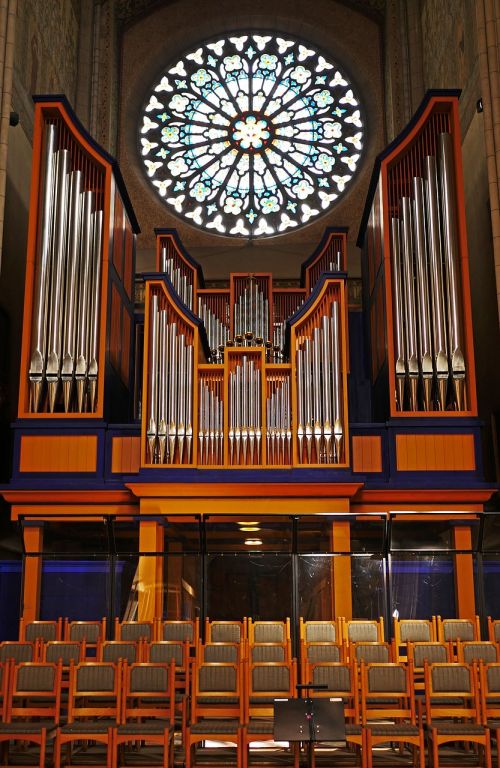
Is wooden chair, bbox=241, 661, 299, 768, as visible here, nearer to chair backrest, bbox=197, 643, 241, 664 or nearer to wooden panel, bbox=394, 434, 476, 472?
chair backrest, bbox=197, 643, 241, 664

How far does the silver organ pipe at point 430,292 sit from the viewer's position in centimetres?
1120

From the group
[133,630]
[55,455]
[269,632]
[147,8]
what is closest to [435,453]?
[269,632]

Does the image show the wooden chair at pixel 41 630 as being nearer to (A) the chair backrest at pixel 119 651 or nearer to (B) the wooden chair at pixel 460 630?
(A) the chair backrest at pixel 119 651

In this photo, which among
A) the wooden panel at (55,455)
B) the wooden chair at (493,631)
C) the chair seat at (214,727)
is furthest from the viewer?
the wooden panel at (55,455)

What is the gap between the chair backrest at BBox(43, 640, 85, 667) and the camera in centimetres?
823

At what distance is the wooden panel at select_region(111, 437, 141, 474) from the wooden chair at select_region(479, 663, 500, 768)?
189 inches

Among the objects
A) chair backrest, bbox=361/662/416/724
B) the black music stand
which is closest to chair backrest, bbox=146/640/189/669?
chair backrest, bbox=361/662/416/724

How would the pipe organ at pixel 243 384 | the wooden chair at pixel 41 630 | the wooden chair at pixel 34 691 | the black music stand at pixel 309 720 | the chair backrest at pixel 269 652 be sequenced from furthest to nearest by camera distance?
the pipe organ at pixel 243 384 → the wooden chair at pixel 41 630 → the chair backrest at pixel 269 652 → the wooden chair at pixel 34 691 → the black music stand at pixel 309 720

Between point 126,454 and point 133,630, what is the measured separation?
2.61 metres

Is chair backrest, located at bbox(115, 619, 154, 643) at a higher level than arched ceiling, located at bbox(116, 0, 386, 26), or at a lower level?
lower

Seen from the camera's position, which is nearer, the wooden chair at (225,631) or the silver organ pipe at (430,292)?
the wooden chair at (225,631)

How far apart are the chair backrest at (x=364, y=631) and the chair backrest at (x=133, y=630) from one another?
5.88 feet

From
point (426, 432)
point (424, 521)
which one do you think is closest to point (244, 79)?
point (426, 432)

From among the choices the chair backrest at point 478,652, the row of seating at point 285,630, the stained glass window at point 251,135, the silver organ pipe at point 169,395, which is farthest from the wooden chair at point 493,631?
the stained glass window at point 251,135
